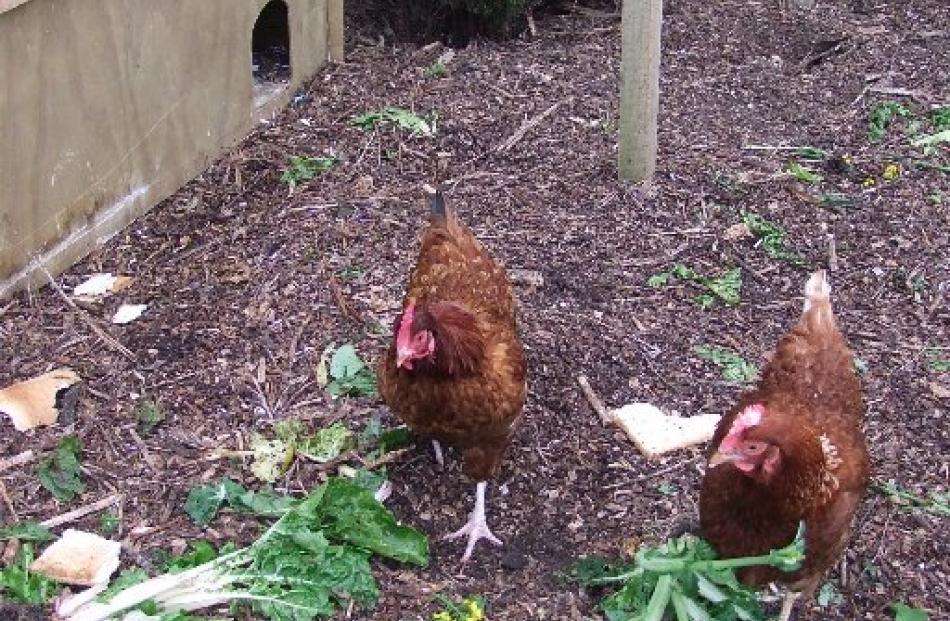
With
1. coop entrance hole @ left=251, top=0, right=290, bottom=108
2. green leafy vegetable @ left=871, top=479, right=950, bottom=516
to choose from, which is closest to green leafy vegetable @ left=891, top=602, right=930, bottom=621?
green leafy vegetable @ left=871, top=479, right=950, bottom=516

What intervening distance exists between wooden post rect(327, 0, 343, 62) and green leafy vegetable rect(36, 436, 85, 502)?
11.3 feet

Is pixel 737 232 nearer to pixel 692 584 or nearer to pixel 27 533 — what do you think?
pixel 692 584

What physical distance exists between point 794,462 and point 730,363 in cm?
138

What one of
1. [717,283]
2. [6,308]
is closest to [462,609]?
[717,283]

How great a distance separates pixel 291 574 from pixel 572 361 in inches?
56.3

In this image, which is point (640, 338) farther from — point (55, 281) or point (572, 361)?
point (55, 281)

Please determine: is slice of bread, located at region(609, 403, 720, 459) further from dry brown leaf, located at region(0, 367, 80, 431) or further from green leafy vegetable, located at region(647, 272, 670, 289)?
dry brown leaf, located at region(0, 367, 80, 431)

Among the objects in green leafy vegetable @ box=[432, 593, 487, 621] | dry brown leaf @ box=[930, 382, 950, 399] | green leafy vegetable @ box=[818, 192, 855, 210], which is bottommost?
green leafy vegetable @ box=[432, 593, 487, 621]

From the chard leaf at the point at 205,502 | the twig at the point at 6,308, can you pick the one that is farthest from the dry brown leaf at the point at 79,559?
the twig at the point at 6,308

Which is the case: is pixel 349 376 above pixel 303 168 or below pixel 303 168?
below

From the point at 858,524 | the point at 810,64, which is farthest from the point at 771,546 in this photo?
the point at 810,64

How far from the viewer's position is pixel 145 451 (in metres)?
3.70

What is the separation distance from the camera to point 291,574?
10.3 ft

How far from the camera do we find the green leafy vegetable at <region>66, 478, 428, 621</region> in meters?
3.05
